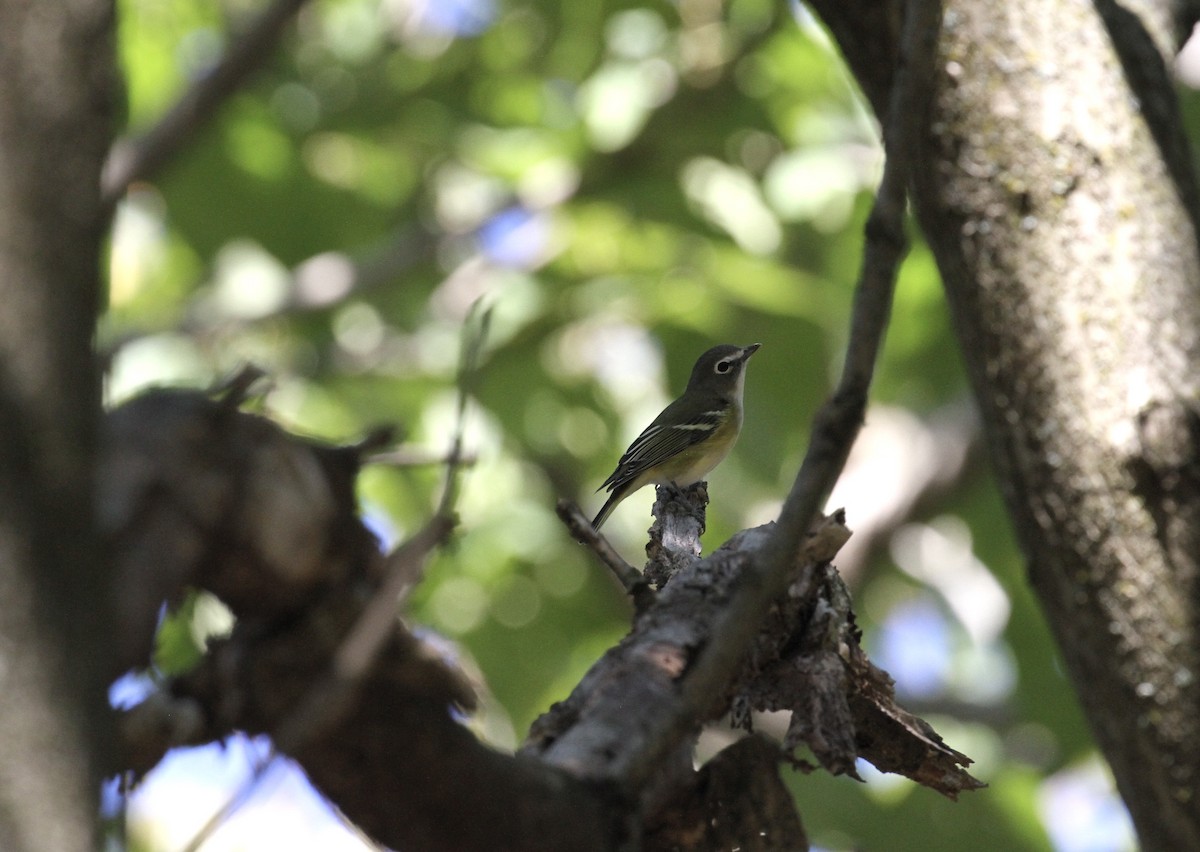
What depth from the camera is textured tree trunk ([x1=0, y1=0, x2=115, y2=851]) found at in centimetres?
111

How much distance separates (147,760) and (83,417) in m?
0.49

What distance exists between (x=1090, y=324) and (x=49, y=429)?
9.23ft

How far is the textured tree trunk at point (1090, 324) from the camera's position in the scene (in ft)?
10.6

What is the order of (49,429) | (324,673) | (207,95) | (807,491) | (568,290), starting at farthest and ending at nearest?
(568,290) < (207,95) < (807,491) < (324,673) < (49,429)

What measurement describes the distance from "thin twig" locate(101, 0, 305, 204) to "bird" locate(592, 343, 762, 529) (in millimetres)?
2814

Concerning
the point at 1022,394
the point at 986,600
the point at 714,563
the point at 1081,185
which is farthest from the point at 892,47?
the point at 986,600

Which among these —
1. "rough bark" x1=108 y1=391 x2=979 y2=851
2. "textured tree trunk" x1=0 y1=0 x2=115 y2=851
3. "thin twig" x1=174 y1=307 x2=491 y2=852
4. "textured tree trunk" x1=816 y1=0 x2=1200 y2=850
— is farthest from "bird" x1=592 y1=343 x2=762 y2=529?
"textured tree trunk" x1=0 y1=0 x2=115 y2=851

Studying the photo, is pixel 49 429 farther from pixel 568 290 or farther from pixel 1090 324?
pixel 568 290

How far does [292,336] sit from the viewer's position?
7.84 metres

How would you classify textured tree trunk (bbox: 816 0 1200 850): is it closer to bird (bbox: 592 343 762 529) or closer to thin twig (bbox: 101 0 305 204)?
thin twig (bbox: 101 0 305 204)

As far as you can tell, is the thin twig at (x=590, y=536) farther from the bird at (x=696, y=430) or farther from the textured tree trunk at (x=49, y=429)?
the bird at (x=696, y=430)

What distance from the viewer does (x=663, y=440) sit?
757 cm

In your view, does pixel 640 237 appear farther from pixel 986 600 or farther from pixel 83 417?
pixel 83 417

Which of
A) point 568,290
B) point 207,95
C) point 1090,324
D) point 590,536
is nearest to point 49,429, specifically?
point 590,536
